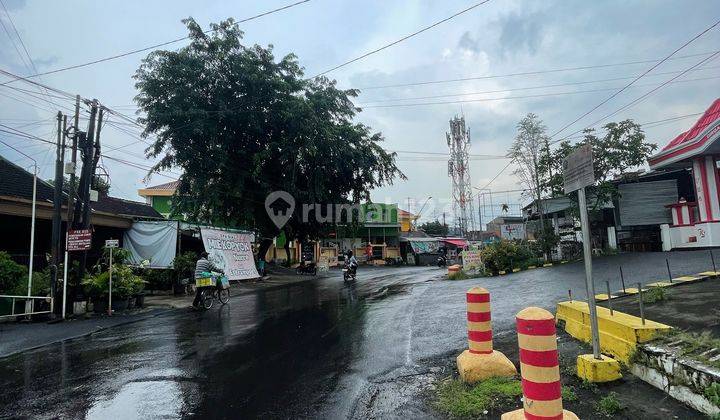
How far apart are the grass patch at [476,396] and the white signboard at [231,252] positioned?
1655 cm

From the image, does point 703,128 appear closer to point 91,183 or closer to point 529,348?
point 529,348

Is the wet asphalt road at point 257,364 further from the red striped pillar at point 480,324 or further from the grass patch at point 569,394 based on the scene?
the grass patch at point 569,394

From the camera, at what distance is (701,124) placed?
59.7ft

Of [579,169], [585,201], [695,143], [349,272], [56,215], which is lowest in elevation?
[349,272]

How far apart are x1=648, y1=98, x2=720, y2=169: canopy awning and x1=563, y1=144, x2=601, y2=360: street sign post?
1550cm

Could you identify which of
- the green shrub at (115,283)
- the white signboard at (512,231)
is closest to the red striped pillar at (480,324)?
the green shrub at (115,283)

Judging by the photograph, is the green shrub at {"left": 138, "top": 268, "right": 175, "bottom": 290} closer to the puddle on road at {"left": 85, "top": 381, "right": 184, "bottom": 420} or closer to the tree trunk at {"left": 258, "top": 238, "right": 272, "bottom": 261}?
the tree trunk at {"left": 258, "top": 238, "right": 272, "bottom": 261}

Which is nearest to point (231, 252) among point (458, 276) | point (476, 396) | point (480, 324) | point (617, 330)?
point (458, 276)

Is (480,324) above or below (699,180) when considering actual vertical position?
below

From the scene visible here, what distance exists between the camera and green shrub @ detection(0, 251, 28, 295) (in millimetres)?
11680

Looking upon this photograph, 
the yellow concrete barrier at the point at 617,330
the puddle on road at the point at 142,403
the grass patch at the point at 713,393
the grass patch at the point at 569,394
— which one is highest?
the yellow concrete barrier at the point at 617,330

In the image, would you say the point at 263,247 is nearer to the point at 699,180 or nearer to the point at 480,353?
the point at 699,180

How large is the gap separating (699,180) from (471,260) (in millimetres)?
10274

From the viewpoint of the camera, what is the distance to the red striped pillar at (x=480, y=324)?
17.6 feet
